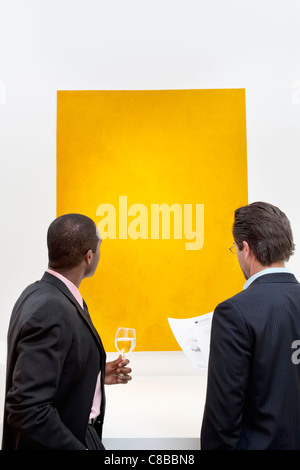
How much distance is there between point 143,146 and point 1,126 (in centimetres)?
A: 92

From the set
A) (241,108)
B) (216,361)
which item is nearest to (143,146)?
(241,108)

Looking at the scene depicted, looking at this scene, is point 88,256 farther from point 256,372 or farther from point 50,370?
point 256,372

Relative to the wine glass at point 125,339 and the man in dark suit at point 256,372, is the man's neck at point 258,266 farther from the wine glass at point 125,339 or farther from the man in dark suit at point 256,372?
the wine glass at point 125,339

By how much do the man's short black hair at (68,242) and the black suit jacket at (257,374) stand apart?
0.54 meters

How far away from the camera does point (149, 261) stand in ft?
9.38

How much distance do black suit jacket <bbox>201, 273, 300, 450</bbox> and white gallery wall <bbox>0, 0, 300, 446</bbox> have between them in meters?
1.61

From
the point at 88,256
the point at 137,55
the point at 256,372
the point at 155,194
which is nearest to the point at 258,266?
the point at 256,372

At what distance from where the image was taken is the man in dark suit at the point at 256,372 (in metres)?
1.34

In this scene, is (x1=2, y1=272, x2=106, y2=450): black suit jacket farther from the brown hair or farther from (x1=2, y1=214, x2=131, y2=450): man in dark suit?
the brown hair

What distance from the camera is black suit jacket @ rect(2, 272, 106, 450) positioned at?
4.24ft

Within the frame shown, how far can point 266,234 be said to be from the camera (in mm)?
1466

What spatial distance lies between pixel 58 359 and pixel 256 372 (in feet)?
1.94

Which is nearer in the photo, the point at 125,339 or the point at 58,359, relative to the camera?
the point at 58,359

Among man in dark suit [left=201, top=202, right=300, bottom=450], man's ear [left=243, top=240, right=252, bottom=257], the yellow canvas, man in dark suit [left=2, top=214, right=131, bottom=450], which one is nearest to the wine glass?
man in dark suit [left=2, top=214, right=131, bottom=450]
